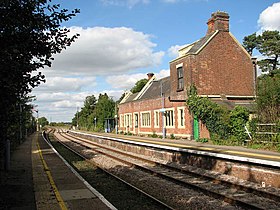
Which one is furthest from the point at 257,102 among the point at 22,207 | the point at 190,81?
the point at 22,207

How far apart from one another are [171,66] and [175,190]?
23.3 metres

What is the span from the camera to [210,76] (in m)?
29.9

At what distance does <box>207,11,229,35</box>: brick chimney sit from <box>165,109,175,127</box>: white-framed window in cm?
902

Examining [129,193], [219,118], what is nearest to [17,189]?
[129,193]

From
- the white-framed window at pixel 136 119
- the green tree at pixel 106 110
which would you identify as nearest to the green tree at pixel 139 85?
the green tree at pixel 106 110

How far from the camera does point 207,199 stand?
900cm

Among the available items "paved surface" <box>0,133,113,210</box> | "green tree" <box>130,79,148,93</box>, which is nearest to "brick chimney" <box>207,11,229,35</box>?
"paved surface" <box>0,133,113,210</box>

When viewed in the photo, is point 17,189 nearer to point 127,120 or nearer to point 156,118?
point 156,118

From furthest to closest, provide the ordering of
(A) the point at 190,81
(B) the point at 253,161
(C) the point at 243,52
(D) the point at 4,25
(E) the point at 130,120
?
(E) the point at 130,120, (C) the point at 243,52, (A) the point at 190,81, (B) the point at 253,161, (D) the point at 4,25

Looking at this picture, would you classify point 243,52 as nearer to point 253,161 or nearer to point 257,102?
point 257,102

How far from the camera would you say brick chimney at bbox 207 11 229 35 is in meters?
31.1

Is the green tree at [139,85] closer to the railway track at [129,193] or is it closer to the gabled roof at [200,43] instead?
the gabled roof at [200,43]

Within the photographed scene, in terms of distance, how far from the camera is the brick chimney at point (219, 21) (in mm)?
31125

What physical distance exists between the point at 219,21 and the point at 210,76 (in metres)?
5.73
